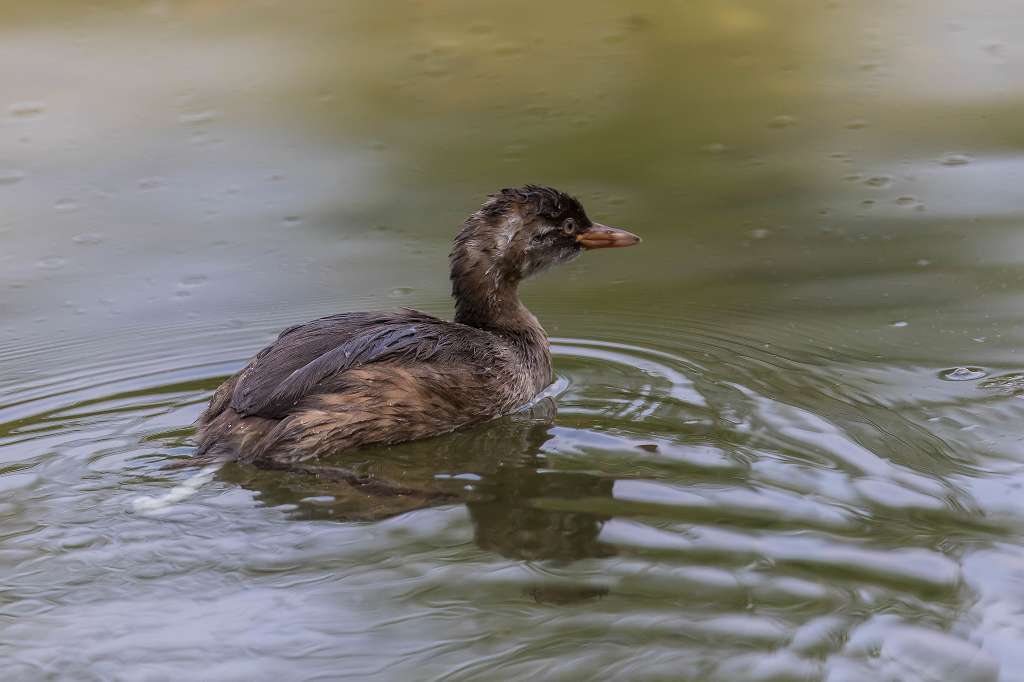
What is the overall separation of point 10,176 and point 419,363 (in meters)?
3.82

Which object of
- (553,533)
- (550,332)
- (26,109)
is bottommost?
(553,533)

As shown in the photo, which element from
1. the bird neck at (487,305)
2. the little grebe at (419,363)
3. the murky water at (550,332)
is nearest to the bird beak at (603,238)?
the little grebe at (419,363)

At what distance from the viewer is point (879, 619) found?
4.29 meters

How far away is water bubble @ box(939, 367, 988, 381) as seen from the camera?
20.4 feet

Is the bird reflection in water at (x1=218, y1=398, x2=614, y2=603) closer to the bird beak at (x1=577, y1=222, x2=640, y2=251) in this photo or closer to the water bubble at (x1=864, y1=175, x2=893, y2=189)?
the bird beak at (x1=577, y1=222, x2=640, y2=251)

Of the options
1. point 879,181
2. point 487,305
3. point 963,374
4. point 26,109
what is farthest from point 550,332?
point 26,109

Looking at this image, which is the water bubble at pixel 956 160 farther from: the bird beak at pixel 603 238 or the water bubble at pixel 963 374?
the water bubble at pixel 963 374

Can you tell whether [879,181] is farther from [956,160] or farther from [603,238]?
[603,238]

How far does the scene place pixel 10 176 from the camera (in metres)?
8.91

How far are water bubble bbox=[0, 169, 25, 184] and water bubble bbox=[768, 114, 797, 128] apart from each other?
475 cm

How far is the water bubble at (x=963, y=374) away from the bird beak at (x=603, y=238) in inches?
70.0

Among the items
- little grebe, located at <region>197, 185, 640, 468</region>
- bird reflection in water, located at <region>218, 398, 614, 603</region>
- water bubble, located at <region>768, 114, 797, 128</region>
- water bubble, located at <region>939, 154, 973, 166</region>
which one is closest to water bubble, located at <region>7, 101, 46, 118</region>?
little grebe, located at <region>197, 185, 640, 468</region>

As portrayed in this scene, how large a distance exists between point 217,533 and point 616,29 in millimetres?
6219

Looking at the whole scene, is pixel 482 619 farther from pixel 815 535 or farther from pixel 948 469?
pixel 948 469
